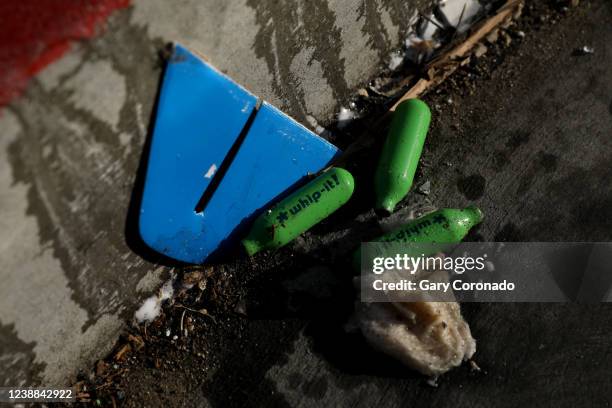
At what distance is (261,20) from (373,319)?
4.82 ft

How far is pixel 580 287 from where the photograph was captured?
9.96ft

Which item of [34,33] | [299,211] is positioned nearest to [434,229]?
[299,211]

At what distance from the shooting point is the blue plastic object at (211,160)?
7.97 ft

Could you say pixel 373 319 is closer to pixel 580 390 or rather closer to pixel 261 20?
pixel 580 390

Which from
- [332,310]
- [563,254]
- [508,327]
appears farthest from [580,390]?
[332,310]

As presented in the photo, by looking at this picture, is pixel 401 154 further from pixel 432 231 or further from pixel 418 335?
pixel 418 335

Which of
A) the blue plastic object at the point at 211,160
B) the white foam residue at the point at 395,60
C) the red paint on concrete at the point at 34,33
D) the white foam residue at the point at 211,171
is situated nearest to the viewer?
the red paint on concrete at the point at 34,33

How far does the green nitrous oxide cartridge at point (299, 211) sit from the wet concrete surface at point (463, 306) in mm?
171

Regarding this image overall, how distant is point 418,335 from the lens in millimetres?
2787

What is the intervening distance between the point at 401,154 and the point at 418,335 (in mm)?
884

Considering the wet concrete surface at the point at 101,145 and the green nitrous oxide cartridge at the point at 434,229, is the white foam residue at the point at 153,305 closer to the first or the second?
the wet concrete surface at the point at 101,145

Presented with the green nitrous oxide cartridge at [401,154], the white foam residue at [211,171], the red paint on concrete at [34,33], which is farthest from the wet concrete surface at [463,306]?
the red paint on concrete at [34,33]

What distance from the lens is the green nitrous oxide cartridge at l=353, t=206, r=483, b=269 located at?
2857mm

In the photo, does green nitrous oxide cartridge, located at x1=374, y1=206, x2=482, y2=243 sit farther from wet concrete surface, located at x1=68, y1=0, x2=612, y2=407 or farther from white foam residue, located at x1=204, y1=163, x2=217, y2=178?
white foam residue, located at x1=204, y1=163, x2=217, y2=178
